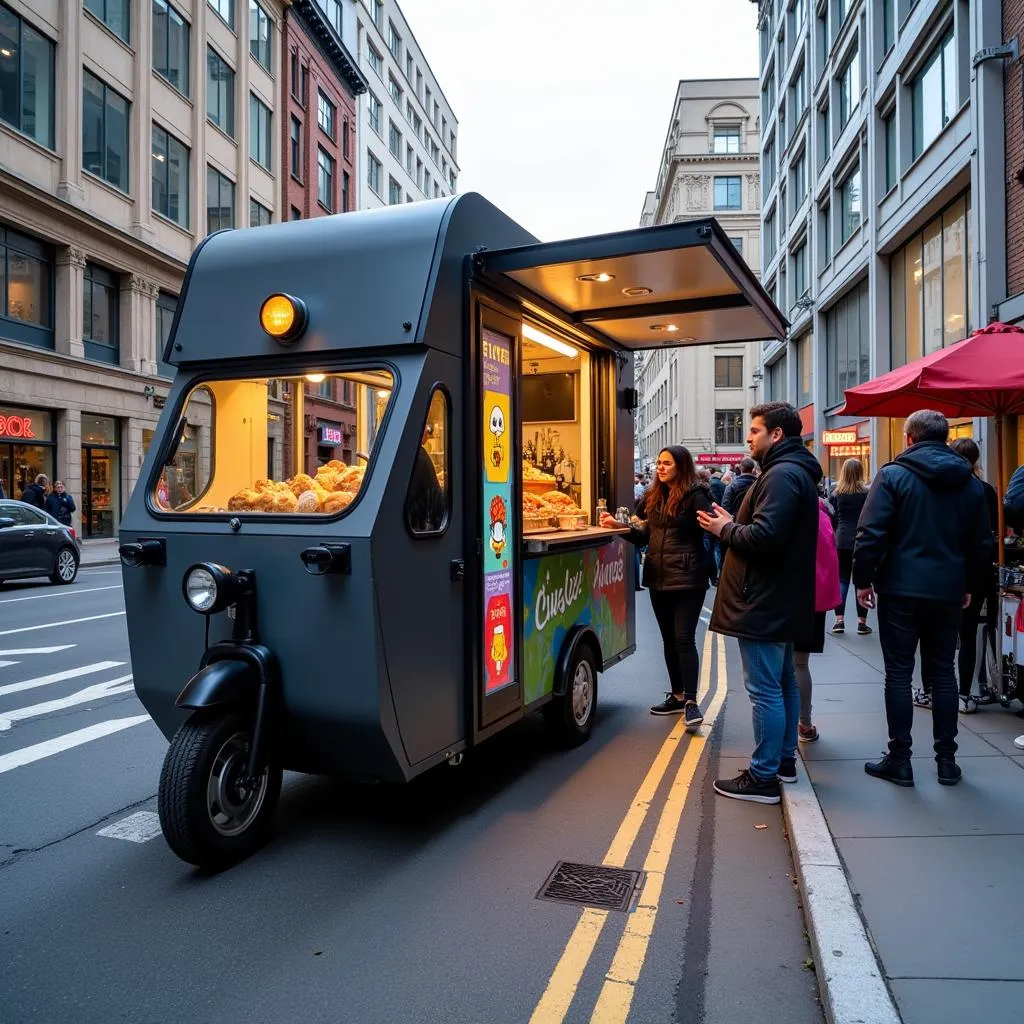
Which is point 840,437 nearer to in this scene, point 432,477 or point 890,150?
point 890,150

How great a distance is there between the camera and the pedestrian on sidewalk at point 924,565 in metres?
4.95

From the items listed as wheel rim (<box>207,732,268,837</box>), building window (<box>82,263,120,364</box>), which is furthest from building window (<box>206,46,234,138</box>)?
wheel rim (<box>207,732,268,837</box>)

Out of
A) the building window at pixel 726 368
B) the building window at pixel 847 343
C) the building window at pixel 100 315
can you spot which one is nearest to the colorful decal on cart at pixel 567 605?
the building window at pixel 847 343

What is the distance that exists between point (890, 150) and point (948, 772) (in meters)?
20.8

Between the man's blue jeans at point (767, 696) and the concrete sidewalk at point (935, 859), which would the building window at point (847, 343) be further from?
the man's blue jeans at point (767, 696)

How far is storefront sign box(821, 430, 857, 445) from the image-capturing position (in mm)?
24688

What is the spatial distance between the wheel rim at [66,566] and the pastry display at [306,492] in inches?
523

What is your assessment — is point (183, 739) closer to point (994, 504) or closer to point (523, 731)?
point (523, 731)

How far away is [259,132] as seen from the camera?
34.8 meters

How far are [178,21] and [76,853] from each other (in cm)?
3105

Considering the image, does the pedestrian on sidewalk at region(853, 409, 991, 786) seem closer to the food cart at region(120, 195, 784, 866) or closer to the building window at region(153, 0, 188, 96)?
the food cart at region(120, 195, 784, 866)

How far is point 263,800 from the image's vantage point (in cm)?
445

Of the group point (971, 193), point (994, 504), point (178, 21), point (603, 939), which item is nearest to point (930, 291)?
point (971, 193)

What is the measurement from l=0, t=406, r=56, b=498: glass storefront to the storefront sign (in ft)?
68.1
